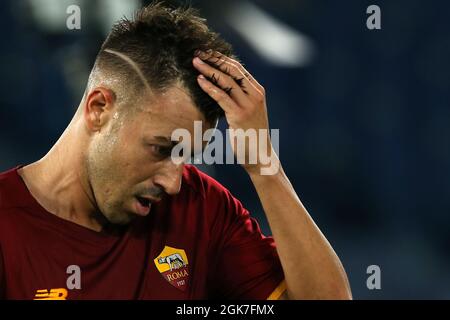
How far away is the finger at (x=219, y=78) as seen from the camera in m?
1.73

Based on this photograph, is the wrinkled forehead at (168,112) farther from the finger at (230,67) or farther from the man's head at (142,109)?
the finger at (230,67)

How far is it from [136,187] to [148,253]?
0.65ft

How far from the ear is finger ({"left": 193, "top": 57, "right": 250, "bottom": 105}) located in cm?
22

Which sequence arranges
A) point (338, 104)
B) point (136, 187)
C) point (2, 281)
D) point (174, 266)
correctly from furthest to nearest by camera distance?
1. point (338, 104)
2. point (174, 266)
3. point (136, 187)
4. point (2, 281)

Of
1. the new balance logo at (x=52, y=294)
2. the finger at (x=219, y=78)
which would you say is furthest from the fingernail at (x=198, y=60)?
the new balance logo at (x=52, y=294)

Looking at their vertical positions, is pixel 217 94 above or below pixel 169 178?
above

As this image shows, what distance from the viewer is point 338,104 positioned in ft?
11.8

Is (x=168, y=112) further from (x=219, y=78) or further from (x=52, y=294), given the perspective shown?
(x=52, y=294)

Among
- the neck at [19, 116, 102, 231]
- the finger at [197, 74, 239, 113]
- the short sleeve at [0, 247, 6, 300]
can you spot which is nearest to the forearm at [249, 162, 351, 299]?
the finger at [197, 74, 239, 113]

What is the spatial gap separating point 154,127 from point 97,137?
150 mm

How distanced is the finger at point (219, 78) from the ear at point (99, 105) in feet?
0.72

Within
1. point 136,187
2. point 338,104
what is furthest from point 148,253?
point 338,104

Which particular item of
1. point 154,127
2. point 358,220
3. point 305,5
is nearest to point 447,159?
point 358,220

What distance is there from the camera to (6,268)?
1686 mm
